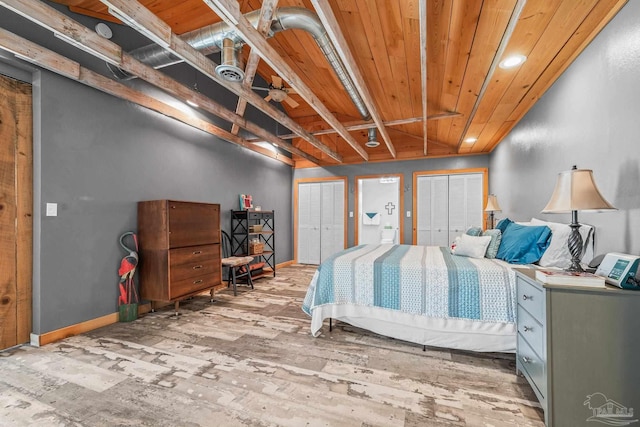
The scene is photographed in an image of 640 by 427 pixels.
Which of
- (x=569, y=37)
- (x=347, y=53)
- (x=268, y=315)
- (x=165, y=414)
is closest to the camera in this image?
(x=165, y=414)

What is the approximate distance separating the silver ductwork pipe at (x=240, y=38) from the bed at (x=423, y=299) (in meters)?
1.98

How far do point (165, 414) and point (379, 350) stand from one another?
5.26ft

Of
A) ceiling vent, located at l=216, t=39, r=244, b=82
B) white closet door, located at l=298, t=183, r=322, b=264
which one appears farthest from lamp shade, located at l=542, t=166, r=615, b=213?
white closet door, located at l=298, t=183, r=322, b=264

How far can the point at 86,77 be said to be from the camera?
2.60 m

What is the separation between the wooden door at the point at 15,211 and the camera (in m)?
2.36

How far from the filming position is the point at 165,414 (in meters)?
1.59

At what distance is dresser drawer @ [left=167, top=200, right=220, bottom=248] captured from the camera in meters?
3.19

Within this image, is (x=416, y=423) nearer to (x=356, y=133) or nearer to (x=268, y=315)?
(x=268, y=315)

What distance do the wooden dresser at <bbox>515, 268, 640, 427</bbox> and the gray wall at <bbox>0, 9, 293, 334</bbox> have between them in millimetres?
3774

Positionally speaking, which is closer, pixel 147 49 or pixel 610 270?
pixel 610 270

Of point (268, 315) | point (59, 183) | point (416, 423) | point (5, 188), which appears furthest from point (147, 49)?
point (416, 423)

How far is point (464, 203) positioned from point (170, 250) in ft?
17.8

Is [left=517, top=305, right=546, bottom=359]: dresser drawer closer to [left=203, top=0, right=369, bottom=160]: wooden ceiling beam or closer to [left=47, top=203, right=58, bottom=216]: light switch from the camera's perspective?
[left=203, top=0, right=369, bottom=160]: wooden ceiling beam

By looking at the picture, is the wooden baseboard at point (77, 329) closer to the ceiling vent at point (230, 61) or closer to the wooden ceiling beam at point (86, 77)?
the wooden ceiling beam at point (86, 77)
